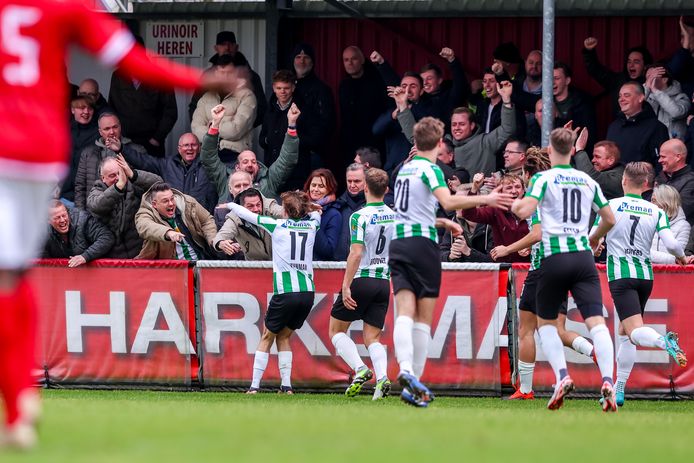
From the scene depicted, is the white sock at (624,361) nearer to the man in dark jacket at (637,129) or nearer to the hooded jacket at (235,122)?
the man in dark jacket at (637,129)

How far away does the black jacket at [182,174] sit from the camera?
1609 cm

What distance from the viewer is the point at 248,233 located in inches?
580

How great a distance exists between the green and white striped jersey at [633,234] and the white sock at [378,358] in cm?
238

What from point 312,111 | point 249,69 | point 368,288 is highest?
point 249,69

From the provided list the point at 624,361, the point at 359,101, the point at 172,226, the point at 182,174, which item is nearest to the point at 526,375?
the point at 624,361

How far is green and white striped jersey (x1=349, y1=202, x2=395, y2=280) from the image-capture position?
12.8 metres

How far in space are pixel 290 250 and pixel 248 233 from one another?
151 cm

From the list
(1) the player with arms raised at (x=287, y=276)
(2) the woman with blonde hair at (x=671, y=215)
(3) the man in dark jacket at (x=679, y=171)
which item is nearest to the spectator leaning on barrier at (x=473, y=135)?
(3) the man in dark jacket at (x=679, y=171)

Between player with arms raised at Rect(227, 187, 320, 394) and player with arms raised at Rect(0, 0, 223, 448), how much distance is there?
7.10 m

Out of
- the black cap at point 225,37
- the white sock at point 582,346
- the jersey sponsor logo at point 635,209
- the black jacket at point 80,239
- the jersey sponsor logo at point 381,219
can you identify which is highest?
the black cap at point 225,37

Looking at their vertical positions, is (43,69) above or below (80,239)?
above

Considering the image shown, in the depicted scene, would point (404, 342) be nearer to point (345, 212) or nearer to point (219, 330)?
point (219, 330)

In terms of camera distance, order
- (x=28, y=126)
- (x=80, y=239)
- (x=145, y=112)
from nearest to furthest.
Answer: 1. (x=28, y=126)
2. (x=80, y=239)
3. (x=145, y=112)

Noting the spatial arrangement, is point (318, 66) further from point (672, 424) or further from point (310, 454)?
point (310, 454)
